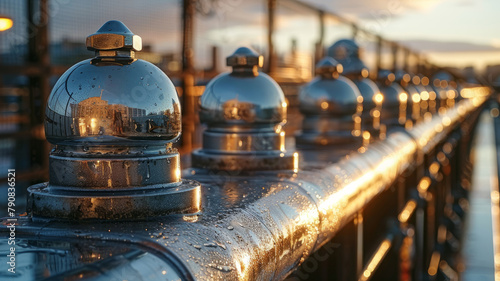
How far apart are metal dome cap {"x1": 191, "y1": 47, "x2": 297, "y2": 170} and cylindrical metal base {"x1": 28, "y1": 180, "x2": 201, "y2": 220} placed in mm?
995

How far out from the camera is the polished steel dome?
4.28 m

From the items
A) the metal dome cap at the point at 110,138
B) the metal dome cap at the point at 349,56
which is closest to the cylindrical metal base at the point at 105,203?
the metal dome cap at the point at 110,138

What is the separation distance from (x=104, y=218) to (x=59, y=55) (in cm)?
255

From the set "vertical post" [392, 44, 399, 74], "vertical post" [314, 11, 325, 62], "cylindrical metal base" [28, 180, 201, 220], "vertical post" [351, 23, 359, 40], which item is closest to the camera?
"cylindrical metal base" [28, 180, 201, 220]

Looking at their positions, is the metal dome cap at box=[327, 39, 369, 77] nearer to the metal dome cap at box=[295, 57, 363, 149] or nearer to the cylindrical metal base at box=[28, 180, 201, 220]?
the metal dome cap at box=[295, 57, 363, 149]

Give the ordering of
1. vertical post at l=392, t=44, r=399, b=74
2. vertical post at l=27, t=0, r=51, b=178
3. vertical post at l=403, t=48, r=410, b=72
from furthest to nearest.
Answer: vertical post at l=403, t=48, r=410, b=72, vertical post at l=392, t=44, r=399, b=74, vertical post at l=27, t=0, r=51, b=178

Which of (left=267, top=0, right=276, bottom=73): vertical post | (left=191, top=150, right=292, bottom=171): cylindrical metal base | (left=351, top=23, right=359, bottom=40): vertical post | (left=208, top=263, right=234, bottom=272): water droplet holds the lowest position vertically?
(left=208, top=263, right=234, bottom=272): water droplet

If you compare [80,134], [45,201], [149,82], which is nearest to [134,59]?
[149,82]

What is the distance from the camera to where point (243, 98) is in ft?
8.59

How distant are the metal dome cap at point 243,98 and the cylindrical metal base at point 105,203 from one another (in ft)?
3.34

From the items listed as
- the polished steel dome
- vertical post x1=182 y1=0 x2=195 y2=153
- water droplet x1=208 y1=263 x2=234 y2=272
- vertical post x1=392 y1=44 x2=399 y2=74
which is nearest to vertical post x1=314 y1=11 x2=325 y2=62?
vertical post x1=182 y1=0 x2=195 y2=153

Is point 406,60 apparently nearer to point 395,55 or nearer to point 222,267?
point 395,55

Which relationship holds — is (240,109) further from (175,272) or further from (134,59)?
(175,272)

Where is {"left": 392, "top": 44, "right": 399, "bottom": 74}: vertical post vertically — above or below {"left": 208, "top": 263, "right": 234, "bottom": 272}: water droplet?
above
